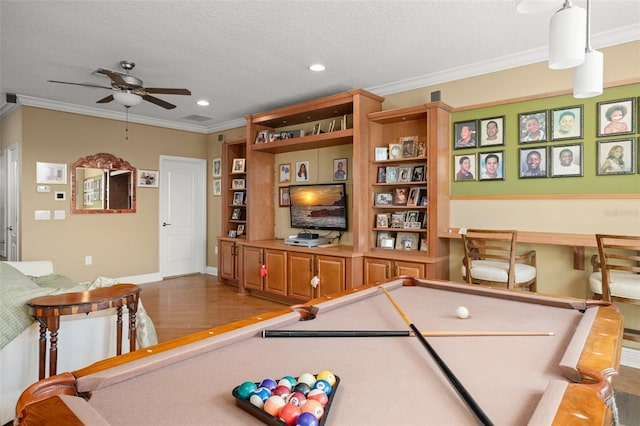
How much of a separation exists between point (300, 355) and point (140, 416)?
0.50 metres

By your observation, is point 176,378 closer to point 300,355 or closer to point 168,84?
point 300,355

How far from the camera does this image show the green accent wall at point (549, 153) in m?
3.02

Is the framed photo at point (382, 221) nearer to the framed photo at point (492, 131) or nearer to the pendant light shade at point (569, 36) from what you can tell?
the framed photo at point (492, 131)

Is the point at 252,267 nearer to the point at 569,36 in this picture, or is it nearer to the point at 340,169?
the point at 340,169

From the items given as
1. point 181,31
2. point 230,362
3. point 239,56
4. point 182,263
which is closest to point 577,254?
point 230,362

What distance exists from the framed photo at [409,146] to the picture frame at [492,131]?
660mm

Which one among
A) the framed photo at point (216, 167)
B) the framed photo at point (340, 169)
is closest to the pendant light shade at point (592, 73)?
the framed photo at point (340, 169)

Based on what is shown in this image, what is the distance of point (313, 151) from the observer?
17.0ft

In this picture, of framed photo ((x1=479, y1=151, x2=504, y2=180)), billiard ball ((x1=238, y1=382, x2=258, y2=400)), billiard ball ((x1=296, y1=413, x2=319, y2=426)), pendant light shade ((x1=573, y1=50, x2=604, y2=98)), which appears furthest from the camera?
framed photo ((x1=479, y1=151, x2=504, y2=180))

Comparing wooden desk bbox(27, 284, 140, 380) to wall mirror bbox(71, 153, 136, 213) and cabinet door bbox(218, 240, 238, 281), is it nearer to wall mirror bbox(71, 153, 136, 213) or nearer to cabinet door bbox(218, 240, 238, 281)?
cabinet door bbox(218, 240, 238, 281)

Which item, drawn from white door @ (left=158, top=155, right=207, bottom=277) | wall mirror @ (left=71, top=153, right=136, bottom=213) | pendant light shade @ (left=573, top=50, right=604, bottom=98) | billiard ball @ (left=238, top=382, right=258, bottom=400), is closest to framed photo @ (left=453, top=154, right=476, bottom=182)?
pendant light shade @ (left=573, top=50, right=604, bottom=98)

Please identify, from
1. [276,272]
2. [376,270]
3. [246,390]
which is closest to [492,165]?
[376,270]

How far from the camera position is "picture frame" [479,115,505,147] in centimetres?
364

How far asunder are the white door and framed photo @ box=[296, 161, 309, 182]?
7.69 ft
